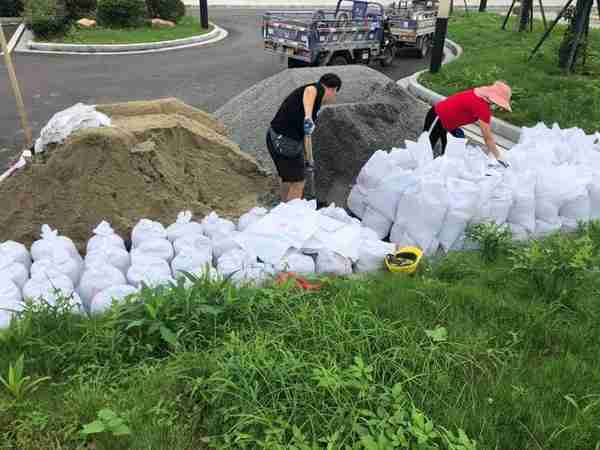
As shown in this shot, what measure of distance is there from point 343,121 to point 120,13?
11.8m

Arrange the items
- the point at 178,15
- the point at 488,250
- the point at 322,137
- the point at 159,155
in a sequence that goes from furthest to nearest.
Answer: the point at 178,15 < the point at 322,137 < the point at 159,155 < the point at 488,250

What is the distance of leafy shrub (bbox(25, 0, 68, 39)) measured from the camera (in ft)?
41.2

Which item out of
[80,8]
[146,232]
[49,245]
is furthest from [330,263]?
[80,8]

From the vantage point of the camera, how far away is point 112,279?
3.03m

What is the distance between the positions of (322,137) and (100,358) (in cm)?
315

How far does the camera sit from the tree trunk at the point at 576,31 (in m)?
8.04

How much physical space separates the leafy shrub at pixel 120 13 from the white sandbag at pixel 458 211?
13149 mm

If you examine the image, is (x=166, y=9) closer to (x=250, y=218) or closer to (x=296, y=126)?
(x=296, y=126)

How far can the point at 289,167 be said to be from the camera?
4438mm

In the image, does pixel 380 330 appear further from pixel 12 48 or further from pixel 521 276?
pixel 12 48

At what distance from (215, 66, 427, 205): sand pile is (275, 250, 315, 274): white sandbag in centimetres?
152

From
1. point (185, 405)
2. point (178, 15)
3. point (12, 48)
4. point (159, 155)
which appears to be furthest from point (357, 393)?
point (178, 15)

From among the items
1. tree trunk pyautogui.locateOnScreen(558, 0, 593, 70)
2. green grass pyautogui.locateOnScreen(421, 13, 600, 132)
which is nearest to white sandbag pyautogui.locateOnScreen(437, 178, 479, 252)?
green grass pyautogui.locateOnScreen(421, 13, 600, 132)

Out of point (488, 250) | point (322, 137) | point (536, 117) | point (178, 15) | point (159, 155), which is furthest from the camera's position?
point (178, 15)
